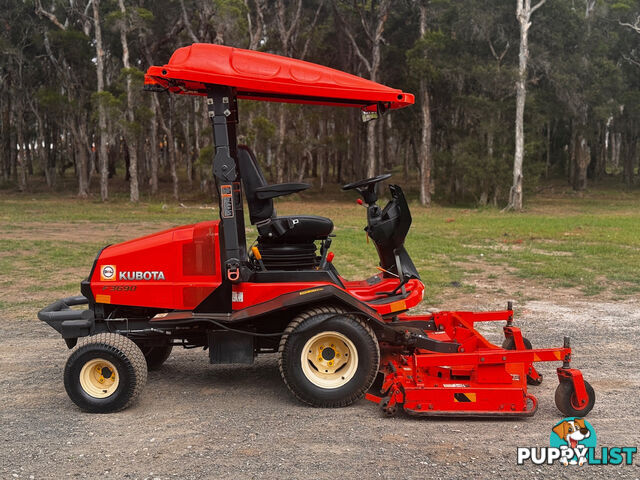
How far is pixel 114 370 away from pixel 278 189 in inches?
77.6

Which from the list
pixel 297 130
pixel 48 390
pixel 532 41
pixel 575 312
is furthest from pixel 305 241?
pixel 297 130

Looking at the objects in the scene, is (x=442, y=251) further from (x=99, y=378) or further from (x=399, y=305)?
(x=99, y=378)

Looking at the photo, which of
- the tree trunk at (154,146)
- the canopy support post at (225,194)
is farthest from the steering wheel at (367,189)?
the tree trunk at (154,146)

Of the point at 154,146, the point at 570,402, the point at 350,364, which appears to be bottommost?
the point at 570,402

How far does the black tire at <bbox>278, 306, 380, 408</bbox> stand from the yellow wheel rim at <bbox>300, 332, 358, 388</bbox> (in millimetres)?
13

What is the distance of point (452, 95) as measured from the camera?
1420 inches

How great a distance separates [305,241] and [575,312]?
4939mm

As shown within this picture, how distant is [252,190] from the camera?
5324 mm

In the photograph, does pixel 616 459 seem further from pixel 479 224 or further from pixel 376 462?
pixel 479 224

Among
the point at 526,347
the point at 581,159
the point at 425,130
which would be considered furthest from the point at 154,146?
the point at 526,347

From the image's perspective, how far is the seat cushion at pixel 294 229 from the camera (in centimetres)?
530

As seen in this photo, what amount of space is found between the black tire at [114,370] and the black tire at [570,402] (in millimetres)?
3288

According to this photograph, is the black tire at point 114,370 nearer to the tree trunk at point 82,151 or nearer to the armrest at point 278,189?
the armrest at point 278,189

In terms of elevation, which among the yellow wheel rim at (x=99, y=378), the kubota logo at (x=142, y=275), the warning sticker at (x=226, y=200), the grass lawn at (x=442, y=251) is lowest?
the grass lawn at (x=442, y=251)
